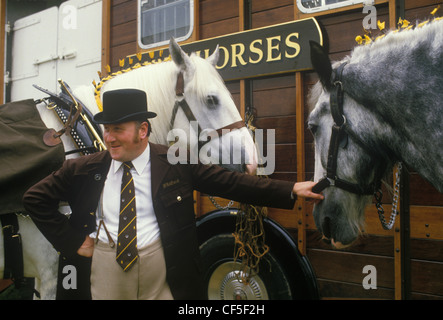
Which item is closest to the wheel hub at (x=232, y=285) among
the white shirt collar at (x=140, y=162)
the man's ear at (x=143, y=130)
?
the white shirt collar at (x=140, y=162)

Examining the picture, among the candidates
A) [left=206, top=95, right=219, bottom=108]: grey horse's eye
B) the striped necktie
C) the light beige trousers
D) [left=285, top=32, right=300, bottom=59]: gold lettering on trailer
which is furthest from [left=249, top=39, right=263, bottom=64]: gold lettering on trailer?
the light beige trousers

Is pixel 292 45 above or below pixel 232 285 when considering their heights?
above

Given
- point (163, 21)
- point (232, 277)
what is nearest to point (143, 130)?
point (232, 277)

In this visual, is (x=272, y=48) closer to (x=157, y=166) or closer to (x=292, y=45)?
(x=292, y=45)

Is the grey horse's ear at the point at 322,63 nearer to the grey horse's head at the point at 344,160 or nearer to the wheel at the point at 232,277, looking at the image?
the grey horse's head at the point at 344,160

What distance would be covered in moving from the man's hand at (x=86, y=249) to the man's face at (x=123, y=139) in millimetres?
469

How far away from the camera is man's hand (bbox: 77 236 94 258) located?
162 centimetres

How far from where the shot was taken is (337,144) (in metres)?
1.57

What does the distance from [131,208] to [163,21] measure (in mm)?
1936

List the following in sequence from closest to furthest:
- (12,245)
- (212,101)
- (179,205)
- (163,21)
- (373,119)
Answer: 1. (373,119)
2. (179,205)
3. (12,245)
4. (212,101)
5. (163,21)

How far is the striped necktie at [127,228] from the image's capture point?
1.50 meters

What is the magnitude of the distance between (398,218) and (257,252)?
98 centimetres
